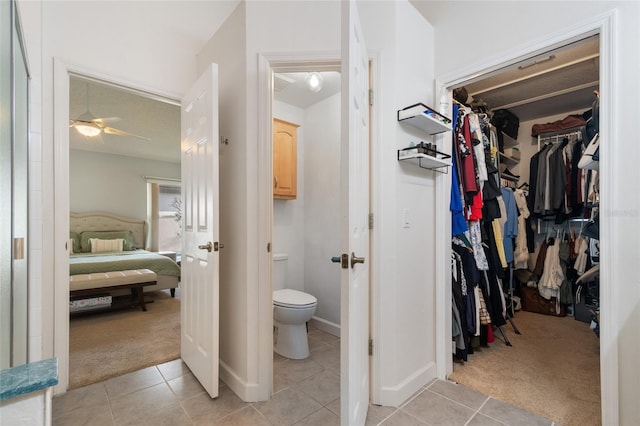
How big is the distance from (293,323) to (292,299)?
18 centimetres

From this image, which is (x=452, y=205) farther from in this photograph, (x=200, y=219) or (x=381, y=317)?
(x=200, y=219)

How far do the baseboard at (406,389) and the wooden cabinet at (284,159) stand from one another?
1904 mm

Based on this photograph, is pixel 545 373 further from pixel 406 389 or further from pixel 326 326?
pixel 326 326

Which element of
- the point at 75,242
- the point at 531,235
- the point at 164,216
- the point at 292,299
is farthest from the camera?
the point at 164,216

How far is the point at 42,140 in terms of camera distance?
1.85 m

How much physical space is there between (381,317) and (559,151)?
293 cm

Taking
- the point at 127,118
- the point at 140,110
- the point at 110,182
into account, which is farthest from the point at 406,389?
the point at 110,182

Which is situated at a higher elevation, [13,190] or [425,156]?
[425,156]

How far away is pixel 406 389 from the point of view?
1.83 m

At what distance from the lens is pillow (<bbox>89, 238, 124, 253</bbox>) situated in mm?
5281

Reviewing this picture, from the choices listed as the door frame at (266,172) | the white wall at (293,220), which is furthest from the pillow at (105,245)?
the door frame at (266,172)

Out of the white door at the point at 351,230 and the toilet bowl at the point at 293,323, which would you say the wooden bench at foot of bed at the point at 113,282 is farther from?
the white door at the point at 351,230

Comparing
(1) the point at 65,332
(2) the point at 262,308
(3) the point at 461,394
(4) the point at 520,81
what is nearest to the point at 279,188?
(2) the point at 262,308

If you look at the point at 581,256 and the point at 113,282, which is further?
the point at 113,282
